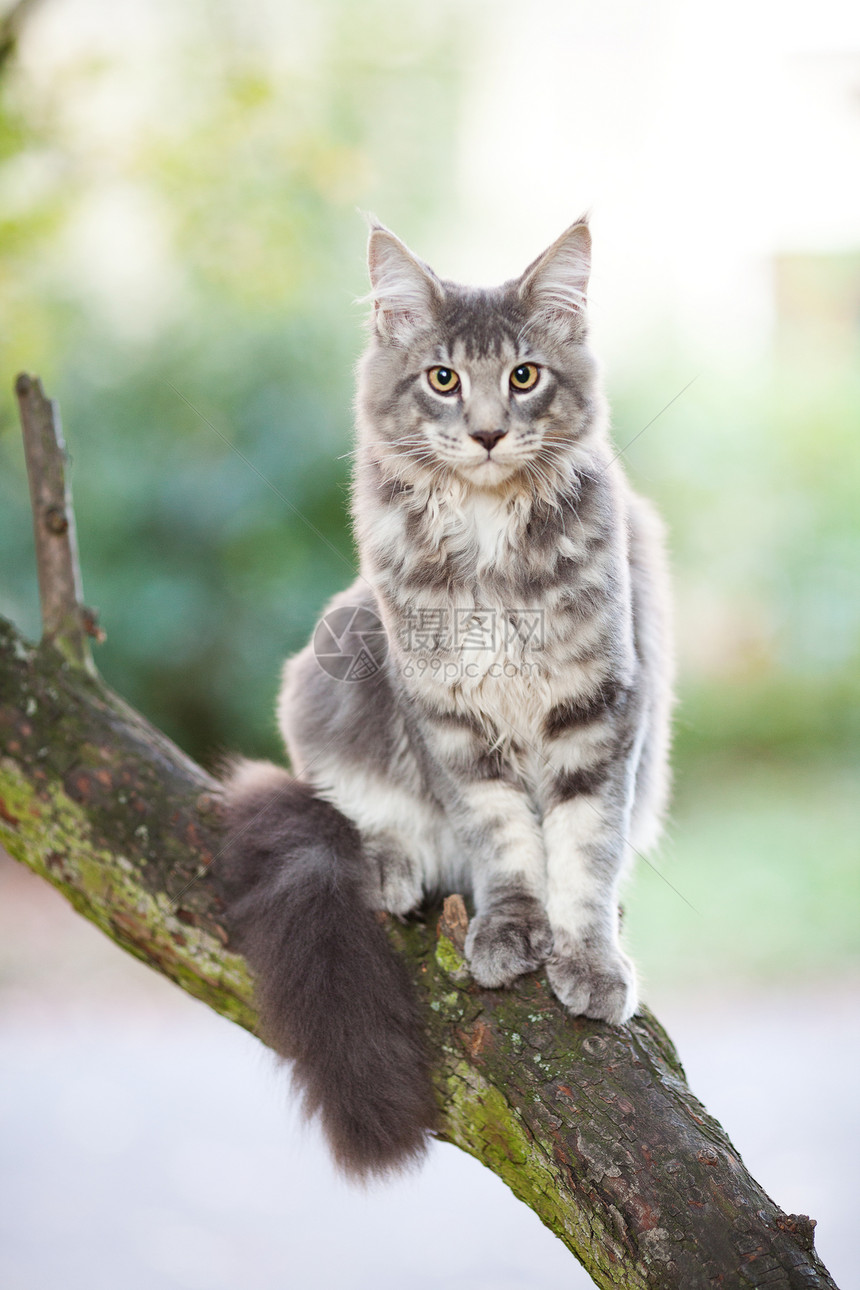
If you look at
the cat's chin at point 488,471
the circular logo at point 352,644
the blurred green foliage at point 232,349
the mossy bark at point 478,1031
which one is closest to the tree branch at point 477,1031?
the mossy bark at point 478,1031

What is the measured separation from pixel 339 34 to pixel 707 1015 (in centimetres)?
508

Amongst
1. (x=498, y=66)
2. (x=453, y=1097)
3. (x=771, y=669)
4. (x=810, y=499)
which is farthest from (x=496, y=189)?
(x=453, y=1097)

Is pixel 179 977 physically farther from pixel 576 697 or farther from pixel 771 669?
pixel 771 669

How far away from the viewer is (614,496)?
1.82 meters

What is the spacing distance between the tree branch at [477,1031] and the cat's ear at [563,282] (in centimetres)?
99

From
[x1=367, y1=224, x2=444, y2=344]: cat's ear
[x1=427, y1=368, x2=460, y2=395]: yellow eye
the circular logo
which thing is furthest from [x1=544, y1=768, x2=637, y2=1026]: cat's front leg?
[x1=367, y1=224, x2=444, y2=344]: cat's ear

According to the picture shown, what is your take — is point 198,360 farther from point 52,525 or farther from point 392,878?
point 392,878

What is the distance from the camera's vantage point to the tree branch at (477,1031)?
1.29 meters

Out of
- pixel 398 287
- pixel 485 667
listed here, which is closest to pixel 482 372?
pixel 398 287

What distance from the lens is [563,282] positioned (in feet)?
5.72

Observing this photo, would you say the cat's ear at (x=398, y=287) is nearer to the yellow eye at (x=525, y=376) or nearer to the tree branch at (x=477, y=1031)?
the yellow eye at (x=525, y=376)

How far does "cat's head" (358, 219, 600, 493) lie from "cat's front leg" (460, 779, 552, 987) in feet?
1.78

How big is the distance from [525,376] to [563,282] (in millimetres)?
193

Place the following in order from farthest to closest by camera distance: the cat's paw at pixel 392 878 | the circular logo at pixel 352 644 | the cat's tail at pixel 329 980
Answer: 1. the circular logo at pixel 352 644
2. the cat's paw at pixel 392 878
3. the cat's tail at pixel 329 980
